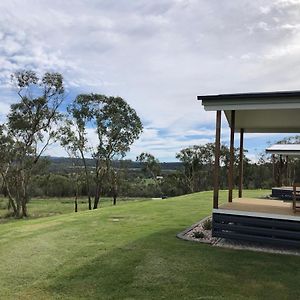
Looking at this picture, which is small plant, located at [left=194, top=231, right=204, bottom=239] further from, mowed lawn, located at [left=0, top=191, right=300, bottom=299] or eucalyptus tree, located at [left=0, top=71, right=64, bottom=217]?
eucalyptus tree, located at [left=0, top=71, right=64, bottom=217]

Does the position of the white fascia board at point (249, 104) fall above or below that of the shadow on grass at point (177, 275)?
above

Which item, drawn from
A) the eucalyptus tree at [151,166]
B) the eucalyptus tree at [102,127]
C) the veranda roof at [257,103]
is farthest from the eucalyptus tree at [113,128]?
the veranda roof at [257,103]

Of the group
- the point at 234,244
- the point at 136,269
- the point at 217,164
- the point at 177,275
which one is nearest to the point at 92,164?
the point at 217,164

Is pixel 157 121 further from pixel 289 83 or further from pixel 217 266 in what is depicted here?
pixel 217 266

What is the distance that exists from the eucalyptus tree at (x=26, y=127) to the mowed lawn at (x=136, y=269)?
18.7 m

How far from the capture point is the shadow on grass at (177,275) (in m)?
4.01

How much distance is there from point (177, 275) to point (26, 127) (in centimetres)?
2205

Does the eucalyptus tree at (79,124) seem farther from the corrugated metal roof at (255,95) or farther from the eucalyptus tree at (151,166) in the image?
the corrugated metal roof at (255,95)

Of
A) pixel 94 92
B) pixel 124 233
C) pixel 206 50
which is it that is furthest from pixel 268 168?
pixel 124 233

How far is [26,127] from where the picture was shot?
2453 centimetres

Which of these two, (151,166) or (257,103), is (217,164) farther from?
(151,166)

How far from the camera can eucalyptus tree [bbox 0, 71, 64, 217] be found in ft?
79.7

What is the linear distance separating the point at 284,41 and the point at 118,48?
5.52m

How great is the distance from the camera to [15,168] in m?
25.9
